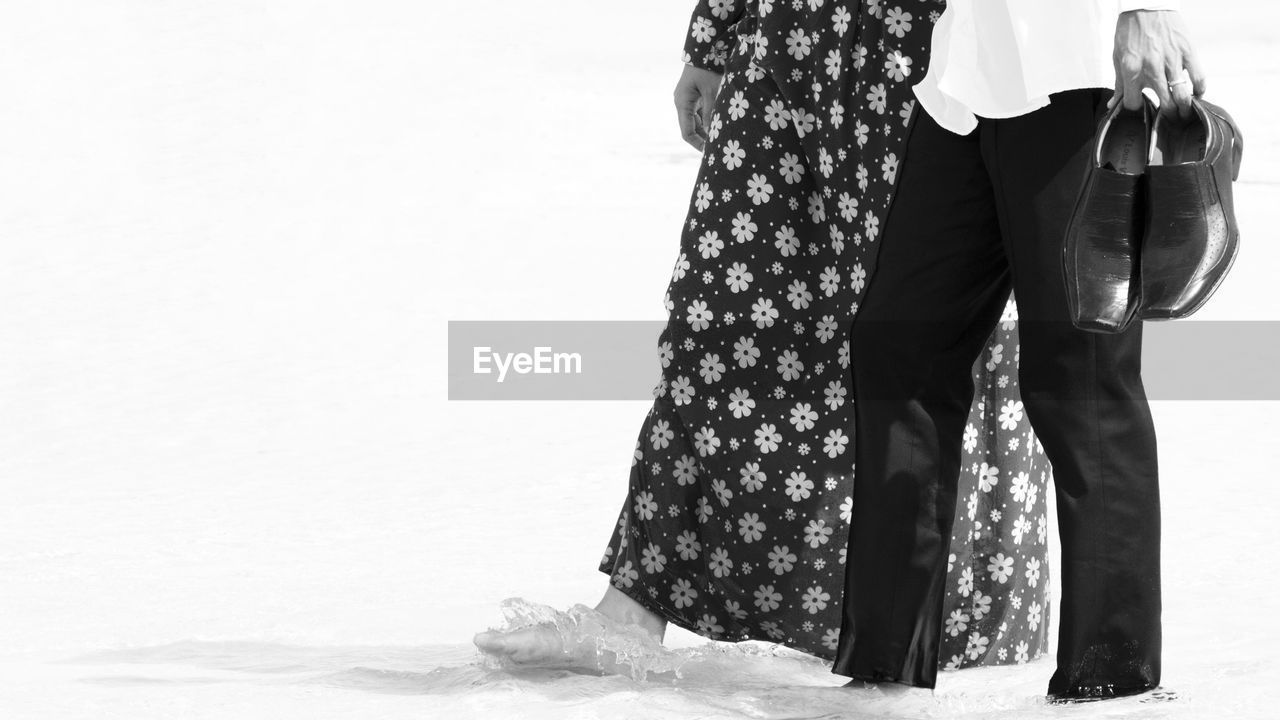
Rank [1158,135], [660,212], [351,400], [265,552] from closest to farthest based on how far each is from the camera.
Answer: [1158,135], [265,552], [351,400], [660,212]

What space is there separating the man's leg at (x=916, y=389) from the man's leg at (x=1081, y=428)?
7 cm

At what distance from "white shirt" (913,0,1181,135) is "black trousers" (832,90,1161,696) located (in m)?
0.03

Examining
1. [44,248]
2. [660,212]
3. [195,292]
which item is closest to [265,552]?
[195,292]

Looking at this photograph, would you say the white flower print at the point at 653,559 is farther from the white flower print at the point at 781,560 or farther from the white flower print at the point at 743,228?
the white flower print at the point at 743,228

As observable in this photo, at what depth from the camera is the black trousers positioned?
1.88 m

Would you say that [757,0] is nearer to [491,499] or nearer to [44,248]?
[491,499]

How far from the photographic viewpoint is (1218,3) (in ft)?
42.7

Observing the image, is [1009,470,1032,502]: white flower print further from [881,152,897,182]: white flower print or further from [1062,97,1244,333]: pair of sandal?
[1062,97,1244,333]: pair of sandal

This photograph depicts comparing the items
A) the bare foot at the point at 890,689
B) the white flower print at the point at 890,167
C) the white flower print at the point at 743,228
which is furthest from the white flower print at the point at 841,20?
the bare foot at the point at 890,689

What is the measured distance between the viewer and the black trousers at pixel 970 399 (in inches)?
74.1

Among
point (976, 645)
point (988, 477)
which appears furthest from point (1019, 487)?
point (976, 645)

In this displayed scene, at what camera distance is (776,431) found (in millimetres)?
2357

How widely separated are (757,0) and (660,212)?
4.20 metres

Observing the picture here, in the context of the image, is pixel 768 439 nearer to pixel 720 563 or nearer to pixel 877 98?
pixel 720 563
